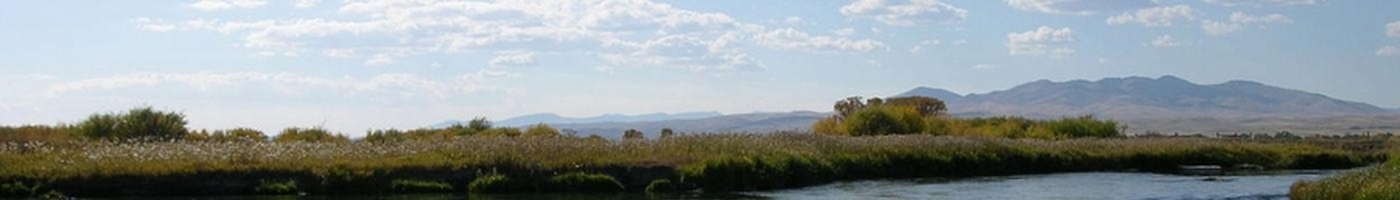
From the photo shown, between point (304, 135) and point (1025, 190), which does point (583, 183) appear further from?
point (304, 135)

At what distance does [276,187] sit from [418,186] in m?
3.17

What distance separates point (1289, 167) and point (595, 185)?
35009 mm

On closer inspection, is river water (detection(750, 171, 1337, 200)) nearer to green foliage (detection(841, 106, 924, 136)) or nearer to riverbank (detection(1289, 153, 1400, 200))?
riverbank (detection(1289, 153, 1400, 200))

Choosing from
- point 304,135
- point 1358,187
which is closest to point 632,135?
point 304,135

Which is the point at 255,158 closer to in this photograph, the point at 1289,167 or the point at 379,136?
the point at 379,136

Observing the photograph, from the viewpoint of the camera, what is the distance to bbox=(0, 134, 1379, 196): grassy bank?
39906mm

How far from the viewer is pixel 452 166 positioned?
4241cm

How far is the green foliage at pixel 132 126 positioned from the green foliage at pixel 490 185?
21.8m

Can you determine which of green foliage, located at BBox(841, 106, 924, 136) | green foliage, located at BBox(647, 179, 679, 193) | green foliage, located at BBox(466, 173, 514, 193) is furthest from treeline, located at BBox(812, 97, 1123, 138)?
green foliage, located at BBox(466, 173, 514, 193)

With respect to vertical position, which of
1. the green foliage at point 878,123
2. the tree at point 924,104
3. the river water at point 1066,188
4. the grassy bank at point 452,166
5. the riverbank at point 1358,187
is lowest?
the riverbank at point 1358,187

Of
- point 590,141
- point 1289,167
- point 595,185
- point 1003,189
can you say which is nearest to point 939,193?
point 1003,189

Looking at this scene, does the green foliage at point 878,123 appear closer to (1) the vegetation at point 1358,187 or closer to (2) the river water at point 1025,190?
(2) the river water at point 1025,190

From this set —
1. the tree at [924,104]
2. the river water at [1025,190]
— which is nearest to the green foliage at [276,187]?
the river water at [1025,190]

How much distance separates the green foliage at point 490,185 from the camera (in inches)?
1636
